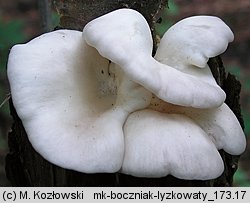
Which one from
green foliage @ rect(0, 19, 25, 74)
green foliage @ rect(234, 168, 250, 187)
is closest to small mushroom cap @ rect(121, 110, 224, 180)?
green foliage @ rect(234, 168, 250, 187)

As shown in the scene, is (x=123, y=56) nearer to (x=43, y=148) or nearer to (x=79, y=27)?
(x=43, y=148)

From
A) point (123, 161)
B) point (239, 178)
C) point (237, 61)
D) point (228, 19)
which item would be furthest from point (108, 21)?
point (228, 19)

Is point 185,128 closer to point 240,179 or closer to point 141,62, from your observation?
point 141,62

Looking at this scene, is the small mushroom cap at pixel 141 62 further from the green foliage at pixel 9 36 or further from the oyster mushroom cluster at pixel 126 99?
the green foliage at pixel 9 36

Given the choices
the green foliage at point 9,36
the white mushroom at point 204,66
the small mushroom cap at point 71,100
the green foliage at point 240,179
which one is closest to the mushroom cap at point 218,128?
the white mushroom at point 204,66

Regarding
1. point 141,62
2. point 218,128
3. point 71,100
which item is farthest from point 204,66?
point 71,100

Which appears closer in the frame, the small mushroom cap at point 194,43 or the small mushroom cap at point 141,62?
the small mushroom cap at point 141,62
